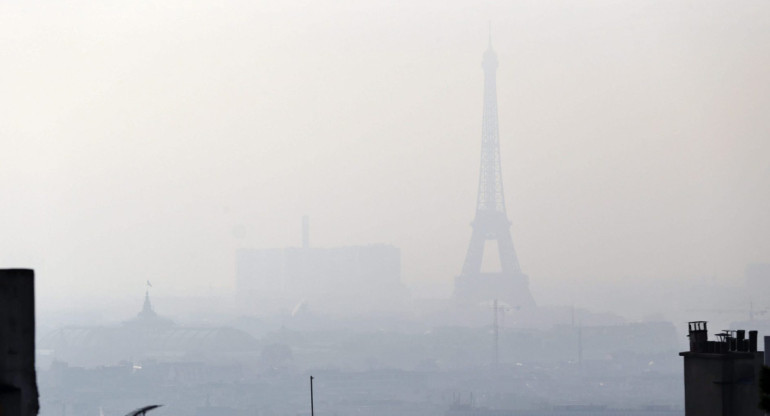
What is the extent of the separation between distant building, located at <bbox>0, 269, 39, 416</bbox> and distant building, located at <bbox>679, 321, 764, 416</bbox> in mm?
6233

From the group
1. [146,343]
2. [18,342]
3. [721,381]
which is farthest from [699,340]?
[146,343]

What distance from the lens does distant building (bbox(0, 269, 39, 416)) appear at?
5285mm

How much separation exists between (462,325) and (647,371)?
62.8 ft

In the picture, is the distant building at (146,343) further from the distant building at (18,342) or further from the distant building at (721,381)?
the distant building at (18,342)

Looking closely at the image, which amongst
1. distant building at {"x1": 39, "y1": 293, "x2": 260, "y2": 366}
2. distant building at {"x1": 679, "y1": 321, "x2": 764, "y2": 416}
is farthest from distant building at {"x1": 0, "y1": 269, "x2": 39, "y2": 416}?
distant building at {"x1": 39, "y1": 293, "x2": 260, "y2": 366}

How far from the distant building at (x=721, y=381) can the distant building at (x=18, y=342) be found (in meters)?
6.23

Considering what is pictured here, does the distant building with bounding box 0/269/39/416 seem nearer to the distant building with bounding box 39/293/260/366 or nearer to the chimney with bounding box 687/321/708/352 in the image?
the chimney with bounding box 687/321/708/352

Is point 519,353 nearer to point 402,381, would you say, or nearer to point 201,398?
point 402,381

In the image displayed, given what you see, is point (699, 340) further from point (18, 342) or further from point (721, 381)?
point (18, 342)

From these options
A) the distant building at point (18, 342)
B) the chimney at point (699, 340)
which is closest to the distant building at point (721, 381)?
the chimney at point (699, 340)

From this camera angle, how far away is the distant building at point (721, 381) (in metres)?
10.2

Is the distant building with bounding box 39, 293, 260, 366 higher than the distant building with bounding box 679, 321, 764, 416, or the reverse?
the distant building with bounding box 679, 321, 764, 416

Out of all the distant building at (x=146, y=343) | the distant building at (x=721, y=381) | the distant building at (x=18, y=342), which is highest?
the distant building at (x=18, y=342)

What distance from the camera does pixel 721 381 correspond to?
1023 cm
